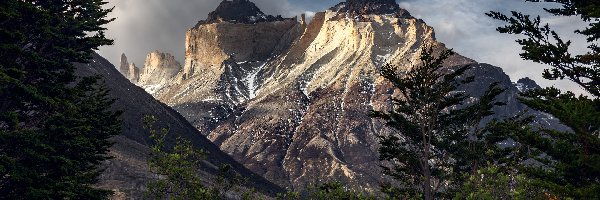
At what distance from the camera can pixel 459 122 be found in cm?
3647

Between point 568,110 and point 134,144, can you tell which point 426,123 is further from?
point 134,144

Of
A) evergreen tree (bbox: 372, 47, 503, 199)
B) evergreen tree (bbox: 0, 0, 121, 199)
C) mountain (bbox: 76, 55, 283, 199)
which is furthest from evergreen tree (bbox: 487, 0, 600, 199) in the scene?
mountain (bbox: 76, 55, 283, 199)

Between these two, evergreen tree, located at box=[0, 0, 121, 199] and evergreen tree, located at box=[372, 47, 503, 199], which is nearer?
evergreen tree, located at box=[0, 0, 121, 199]

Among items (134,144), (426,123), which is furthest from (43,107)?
(134,144)

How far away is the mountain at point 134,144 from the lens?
3093 inches

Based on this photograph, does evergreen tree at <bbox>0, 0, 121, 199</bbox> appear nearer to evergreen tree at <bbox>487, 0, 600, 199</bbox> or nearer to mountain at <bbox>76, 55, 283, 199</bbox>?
evergreen tree at <bbox>487, 0, 600, 199</bbox>

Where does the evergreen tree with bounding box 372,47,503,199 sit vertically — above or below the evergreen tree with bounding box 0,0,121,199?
above

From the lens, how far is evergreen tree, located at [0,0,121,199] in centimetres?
2083

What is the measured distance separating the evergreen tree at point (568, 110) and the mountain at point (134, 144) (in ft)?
163

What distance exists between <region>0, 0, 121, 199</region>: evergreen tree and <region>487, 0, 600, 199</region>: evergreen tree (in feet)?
56.0

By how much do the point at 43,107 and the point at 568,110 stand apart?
66.4ft

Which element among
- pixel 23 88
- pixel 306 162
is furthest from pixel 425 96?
pixel 306 162

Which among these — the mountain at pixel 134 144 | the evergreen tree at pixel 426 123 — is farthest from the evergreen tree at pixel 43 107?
the mountain at pixel 134 144

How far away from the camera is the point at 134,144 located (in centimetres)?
10375
